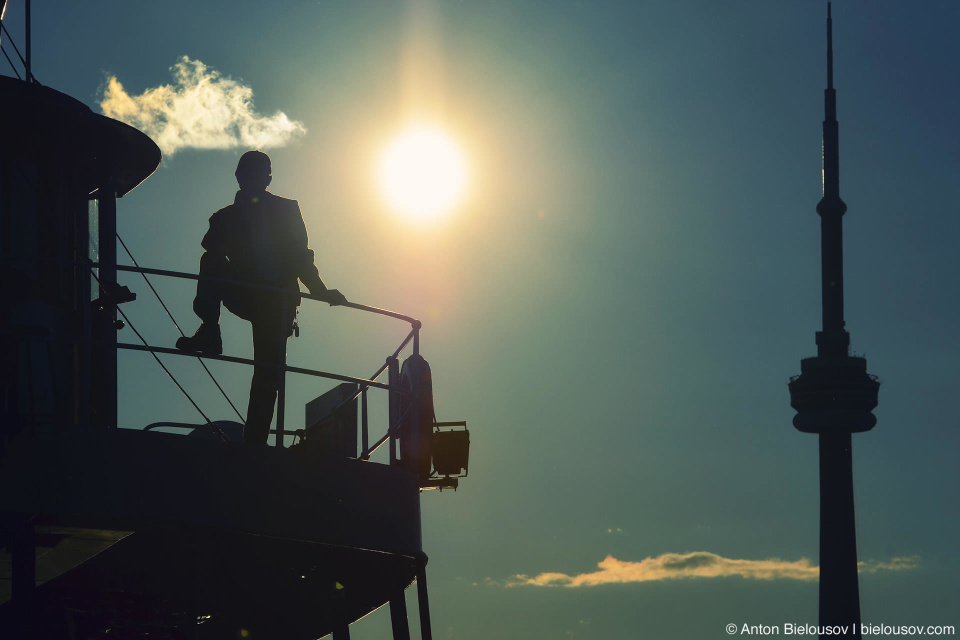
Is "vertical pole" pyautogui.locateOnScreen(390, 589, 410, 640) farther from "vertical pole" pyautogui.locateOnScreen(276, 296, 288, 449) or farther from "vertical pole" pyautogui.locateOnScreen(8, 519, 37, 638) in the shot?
"vertical pole" pyautogui.locateOnScreen(8, 519, 37, 638)

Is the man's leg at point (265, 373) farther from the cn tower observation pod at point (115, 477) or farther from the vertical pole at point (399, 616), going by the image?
the vertical pole at point (399, 616)

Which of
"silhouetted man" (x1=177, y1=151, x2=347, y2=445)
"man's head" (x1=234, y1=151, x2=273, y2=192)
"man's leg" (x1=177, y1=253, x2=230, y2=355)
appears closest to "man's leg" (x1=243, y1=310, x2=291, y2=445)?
"silhouetted man" (x1=177, y1=151, x2=347, y2=445)

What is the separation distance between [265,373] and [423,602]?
2684mm

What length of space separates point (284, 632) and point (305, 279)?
12.3ft

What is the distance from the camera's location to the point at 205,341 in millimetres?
9164

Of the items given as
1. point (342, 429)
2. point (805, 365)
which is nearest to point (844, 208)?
point (805, 365)

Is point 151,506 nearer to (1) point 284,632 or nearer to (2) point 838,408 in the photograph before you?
(1) point 284,632

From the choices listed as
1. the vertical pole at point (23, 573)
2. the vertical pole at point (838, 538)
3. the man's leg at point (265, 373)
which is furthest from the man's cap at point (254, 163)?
the vertical pole at point (838, 538)

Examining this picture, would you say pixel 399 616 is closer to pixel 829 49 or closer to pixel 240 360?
pixel 240 360

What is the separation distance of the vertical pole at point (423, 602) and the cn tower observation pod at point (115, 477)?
22 mm

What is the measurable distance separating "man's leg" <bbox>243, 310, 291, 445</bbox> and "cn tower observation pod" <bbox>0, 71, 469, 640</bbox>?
0.26m

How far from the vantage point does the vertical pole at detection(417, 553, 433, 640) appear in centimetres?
1035

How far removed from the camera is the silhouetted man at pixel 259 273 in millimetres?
9352

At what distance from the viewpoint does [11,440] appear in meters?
7.91
